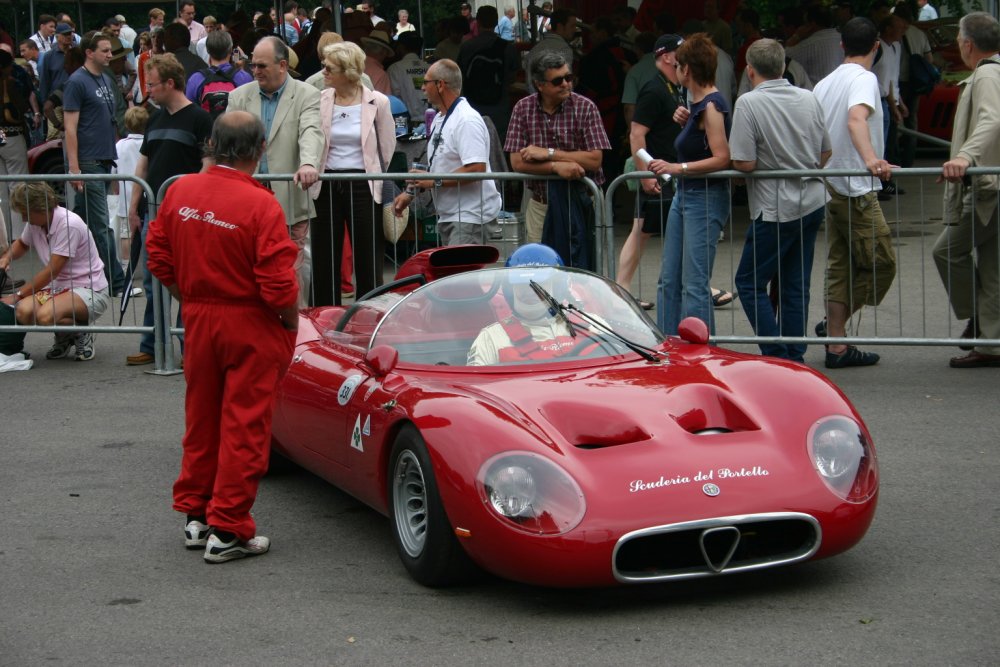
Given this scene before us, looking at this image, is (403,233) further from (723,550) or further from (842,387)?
(723,550)

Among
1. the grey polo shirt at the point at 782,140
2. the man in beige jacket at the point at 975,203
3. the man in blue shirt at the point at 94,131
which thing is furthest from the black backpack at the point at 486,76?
the man in beige jacket at the point at 975,203

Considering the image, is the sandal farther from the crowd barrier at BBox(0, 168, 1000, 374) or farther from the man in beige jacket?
the man in beige jacket

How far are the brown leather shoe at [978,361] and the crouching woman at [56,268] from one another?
231 inches

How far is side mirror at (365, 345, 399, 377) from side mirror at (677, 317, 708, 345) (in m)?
1.27

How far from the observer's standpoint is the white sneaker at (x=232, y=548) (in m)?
5.45

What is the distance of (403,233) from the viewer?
1230cm

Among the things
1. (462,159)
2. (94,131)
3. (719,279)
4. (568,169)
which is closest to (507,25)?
(94,131)

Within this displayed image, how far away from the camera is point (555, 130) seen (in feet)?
29.2

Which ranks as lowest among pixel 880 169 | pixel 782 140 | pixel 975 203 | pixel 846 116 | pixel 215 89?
pixel 975 203

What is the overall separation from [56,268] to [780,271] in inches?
196

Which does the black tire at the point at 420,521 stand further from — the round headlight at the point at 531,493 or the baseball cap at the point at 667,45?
the baseball cap at the point at 667,45

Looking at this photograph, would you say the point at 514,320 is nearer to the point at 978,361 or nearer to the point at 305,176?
the point at 305,176

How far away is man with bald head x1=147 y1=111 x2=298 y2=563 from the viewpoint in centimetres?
534

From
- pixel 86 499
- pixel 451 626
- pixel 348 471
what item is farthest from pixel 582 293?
pixel 86 499
